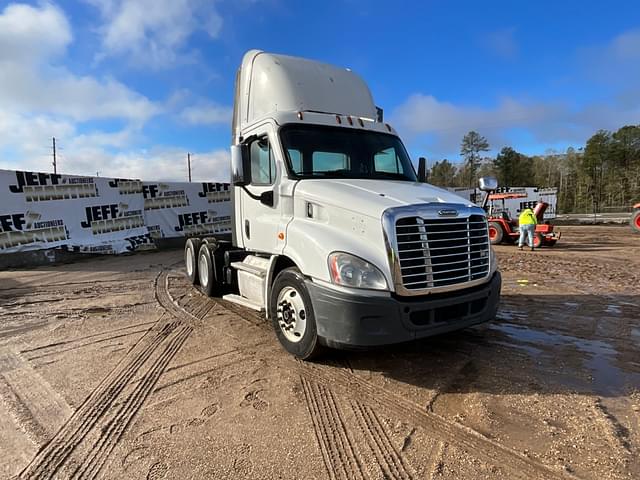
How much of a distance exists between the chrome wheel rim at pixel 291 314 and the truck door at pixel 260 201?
0.56 meters

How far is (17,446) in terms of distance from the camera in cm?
286

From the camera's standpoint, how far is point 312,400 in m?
3.48

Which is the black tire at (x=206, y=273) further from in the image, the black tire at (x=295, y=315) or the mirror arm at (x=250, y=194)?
the black tire at (x=295, y=315)

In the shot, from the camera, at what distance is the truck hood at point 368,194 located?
391 centimetres

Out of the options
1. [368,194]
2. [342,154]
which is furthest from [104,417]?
[342,154]

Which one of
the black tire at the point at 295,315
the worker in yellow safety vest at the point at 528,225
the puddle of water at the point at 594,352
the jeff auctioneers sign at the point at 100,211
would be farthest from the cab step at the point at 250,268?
the worker in yellow safety vest at the point at 528,225

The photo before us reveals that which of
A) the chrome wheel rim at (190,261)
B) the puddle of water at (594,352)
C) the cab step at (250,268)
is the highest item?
the cab step at (250,268)

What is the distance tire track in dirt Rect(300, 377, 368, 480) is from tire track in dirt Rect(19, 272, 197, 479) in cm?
149

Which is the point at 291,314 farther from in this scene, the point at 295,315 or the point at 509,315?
the point at 509,315

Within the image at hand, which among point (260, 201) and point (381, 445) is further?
point (260, 201)

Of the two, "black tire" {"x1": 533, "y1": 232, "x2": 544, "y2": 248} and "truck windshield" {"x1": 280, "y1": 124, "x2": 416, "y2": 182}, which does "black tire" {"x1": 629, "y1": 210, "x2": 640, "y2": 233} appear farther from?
"truck windshield" {"x1": 280, "y1": 124, "x2": 416, "y2": 182}

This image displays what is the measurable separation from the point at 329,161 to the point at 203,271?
13.4 ft

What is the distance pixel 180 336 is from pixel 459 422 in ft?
12.1

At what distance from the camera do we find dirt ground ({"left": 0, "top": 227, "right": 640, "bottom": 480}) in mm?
2654
